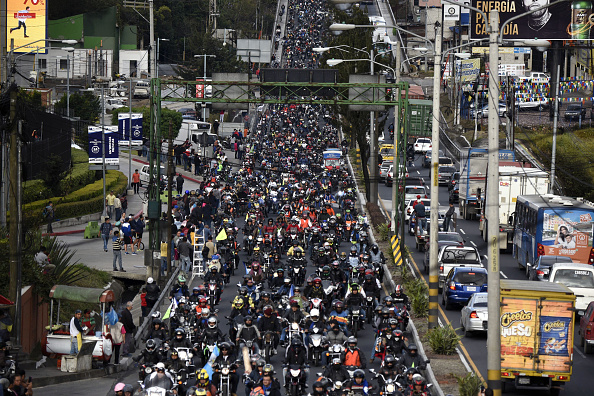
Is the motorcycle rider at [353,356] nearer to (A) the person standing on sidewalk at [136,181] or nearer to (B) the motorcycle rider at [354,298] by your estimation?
(B) the motorcycle rider at [354,298]

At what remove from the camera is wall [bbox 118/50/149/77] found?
4732 inches

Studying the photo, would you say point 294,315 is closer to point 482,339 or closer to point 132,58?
point 482,339

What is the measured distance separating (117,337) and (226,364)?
19.1 ft

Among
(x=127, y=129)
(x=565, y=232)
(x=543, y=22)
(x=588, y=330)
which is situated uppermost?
(x=543, y=22)

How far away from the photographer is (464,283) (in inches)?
1262

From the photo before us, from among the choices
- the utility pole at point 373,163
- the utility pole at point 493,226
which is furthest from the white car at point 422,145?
the utility pole at point 493,226

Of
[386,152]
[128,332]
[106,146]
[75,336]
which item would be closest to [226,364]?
[75,336]

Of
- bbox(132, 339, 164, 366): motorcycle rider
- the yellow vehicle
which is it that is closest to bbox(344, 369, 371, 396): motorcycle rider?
bbox(132, 339, 164, 366): motorcycle rider

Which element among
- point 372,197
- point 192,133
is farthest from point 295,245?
point 192,133

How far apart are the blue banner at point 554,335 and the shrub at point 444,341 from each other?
3452 millimetres

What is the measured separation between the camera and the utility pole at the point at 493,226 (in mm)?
18938

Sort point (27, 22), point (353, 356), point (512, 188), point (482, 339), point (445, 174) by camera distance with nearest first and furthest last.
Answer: point (353, 356), point (482, 339), point (512, 188), point (445, 174), point (27, 22)

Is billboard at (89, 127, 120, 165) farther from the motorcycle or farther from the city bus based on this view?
the motorcycle

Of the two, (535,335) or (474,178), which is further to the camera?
(474,178)
